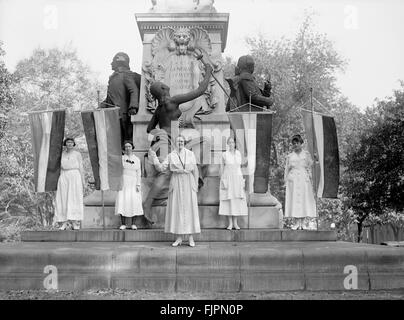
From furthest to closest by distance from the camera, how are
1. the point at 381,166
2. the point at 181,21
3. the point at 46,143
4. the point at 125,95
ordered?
the point at 381,166, the point at 181,21, the point at 125,95, the point at 46,143

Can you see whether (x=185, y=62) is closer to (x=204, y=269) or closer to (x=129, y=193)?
(x=129, y=193)

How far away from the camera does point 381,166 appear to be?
2511cm

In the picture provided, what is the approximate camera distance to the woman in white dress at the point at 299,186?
11.7 metres

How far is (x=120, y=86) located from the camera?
12.9 metres

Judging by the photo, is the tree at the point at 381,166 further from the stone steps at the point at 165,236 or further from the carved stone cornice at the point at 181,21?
the stone steps at the point at 165,236

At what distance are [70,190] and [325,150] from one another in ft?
17.6

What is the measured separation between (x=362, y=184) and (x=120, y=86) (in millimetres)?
16708

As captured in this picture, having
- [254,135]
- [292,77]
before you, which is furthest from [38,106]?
[254,135]

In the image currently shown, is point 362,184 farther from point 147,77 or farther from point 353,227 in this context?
point 353,227

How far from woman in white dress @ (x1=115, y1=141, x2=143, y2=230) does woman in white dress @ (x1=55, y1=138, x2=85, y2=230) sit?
3.12 ft

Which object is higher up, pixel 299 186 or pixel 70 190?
pixel 299 186

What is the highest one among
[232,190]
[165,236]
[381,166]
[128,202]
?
[381,166]

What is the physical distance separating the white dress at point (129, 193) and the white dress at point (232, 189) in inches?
67.0
